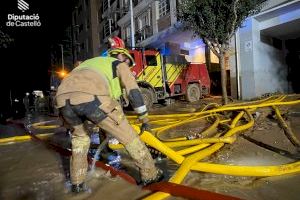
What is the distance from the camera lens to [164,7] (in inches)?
819

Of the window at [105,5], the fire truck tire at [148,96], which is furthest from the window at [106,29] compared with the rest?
the fire truck tire at [148,96]

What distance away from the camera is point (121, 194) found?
11.2ft

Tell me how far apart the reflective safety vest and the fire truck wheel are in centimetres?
1046

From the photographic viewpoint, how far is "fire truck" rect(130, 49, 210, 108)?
11961 mm

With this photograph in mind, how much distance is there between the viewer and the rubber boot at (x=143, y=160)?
3467 mm

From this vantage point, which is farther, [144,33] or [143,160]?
[144,33]

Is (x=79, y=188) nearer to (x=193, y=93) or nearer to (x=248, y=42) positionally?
(x=193, y=93)

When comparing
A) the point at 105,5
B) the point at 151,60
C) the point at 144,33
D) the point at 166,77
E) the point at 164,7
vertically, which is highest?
the point at 105,5

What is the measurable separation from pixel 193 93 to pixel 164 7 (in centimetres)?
865

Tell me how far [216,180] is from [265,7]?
10.8 m

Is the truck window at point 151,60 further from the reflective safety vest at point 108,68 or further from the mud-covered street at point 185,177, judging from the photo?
the reflective safety vest at point 108,68
